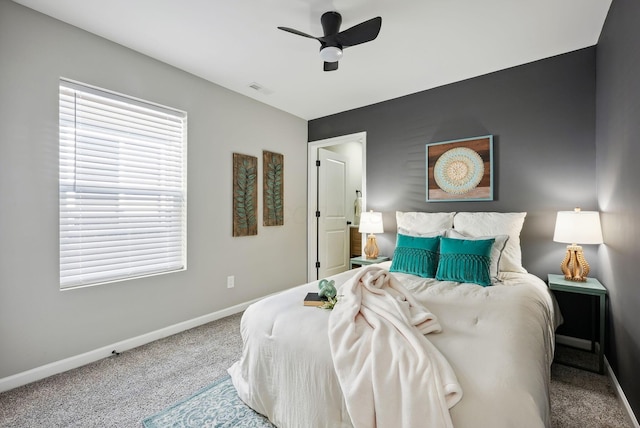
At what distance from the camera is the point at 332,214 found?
15.7 ft

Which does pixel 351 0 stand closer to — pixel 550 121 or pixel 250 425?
pixel 550 121

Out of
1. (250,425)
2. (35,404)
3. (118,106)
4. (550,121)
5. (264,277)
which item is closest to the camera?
(250,425)

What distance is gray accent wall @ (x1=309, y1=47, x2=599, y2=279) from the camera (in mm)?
2627

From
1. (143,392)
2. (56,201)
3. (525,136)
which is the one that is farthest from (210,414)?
(525,136)

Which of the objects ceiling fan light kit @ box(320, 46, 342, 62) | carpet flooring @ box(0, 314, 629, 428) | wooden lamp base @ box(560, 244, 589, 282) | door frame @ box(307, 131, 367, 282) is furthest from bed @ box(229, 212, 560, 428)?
door frame @ box(307, 131, 367, 282)

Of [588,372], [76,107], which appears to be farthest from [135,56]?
[588,372]

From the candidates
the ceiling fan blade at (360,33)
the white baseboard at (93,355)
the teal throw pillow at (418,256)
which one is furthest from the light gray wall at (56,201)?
the teal throw pillow at (418,256)

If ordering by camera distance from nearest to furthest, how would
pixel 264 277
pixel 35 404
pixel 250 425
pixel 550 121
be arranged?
pixel 250 425
pixel 35 404
pixel 550 121
pixel 264 277

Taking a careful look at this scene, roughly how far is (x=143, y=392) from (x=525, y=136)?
3.84 m

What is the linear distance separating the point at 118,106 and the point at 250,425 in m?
2.67

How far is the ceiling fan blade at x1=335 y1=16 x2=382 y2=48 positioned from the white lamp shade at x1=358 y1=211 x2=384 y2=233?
6.54 feet

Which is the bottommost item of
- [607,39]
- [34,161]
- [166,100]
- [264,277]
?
[264,277]

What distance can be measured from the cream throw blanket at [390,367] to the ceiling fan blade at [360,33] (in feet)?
5.70

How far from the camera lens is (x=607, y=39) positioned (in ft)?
7.18
